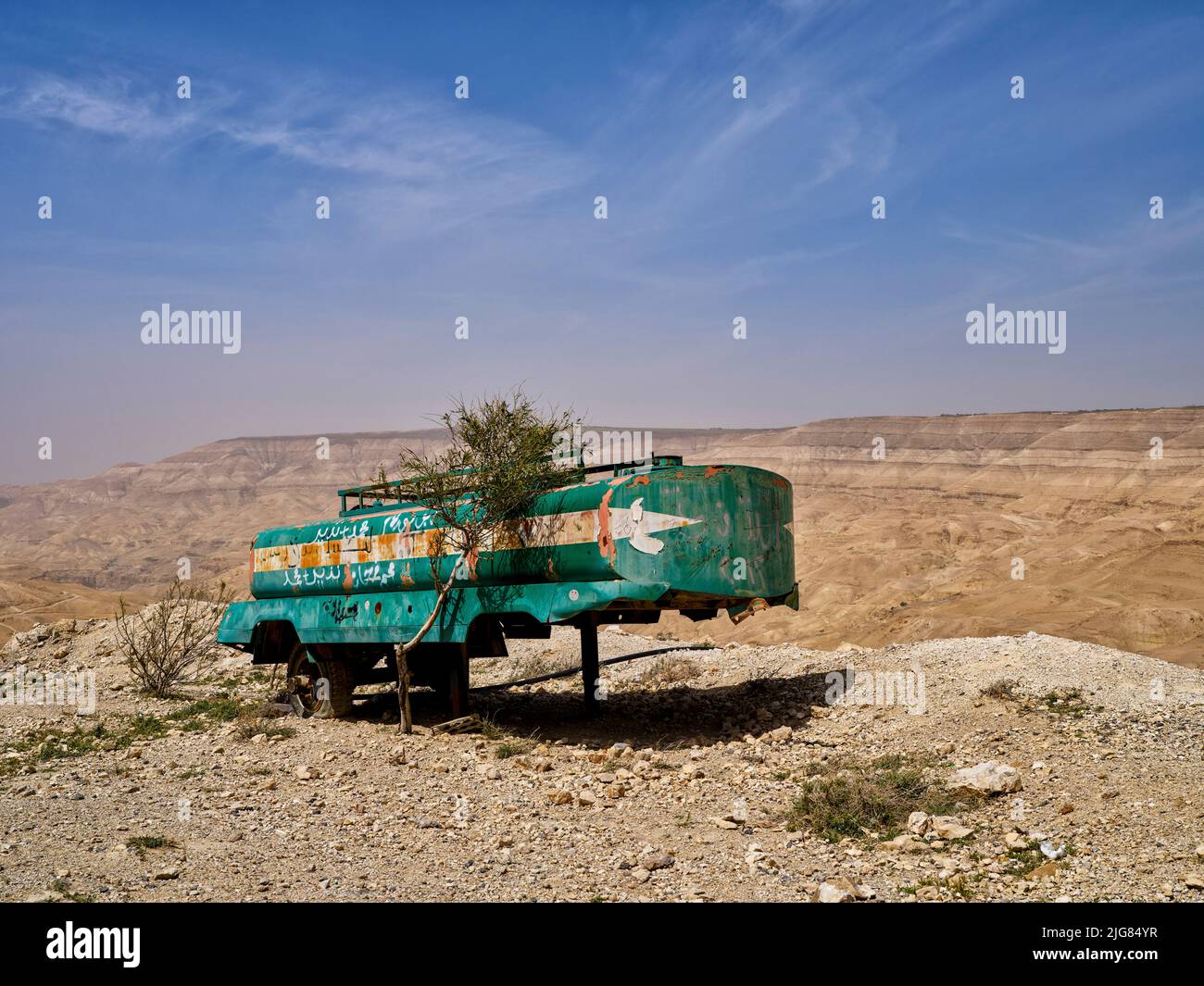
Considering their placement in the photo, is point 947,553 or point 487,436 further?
point 947,553

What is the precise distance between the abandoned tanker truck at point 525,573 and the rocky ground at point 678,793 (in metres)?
1.10

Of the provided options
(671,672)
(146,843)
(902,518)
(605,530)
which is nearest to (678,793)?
(605,530)

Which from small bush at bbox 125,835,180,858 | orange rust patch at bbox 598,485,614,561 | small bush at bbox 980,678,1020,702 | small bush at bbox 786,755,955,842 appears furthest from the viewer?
small bush at bbox 980,678,1020,702

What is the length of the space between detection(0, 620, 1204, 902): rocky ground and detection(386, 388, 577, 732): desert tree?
2.23 m

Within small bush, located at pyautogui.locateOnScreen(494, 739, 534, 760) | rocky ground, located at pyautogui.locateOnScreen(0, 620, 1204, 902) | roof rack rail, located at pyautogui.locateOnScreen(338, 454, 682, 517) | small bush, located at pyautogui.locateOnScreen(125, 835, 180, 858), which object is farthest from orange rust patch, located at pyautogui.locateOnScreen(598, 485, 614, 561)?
small bush, located at pyautogui.locateOnScreen(125, 835, 180, 858)

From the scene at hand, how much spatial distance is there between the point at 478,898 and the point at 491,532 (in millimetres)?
5685

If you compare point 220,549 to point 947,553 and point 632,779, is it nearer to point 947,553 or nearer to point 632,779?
point 947,553

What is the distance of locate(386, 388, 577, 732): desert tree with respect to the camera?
11.6 m

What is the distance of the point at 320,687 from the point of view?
14508 mm

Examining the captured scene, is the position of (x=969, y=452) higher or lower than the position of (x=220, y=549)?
higher

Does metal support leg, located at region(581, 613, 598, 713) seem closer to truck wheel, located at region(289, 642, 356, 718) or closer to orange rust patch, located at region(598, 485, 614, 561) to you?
orange rust patch, located at region(598, 485, 614, 561)

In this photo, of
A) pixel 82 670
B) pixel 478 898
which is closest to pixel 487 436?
pixel 478 898

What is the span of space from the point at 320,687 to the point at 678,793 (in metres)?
7.32
